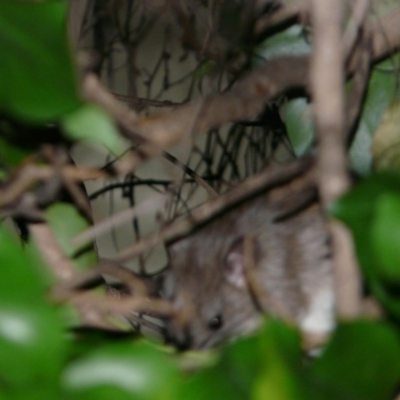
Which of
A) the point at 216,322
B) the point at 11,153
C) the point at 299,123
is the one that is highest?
the point at 11,153

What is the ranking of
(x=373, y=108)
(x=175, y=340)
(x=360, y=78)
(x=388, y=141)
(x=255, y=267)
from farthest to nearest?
(x=255, y=267) < (x=175, y=340) < (x=373, y=108) < (x=388, y=141) < (x=360, y=78)

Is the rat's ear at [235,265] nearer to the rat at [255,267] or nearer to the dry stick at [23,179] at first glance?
the rat at [255,267]

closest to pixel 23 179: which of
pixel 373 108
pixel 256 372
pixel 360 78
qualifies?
pixel 256 372

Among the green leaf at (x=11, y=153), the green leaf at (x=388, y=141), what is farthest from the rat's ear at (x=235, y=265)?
the green leaf at (x=11, y=153)

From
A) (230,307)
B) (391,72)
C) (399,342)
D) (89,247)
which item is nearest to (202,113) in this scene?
(89,247)

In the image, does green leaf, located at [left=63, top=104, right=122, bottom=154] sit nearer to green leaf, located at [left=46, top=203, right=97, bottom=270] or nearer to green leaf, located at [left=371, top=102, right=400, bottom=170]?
green leaf, located at [left=46, top=203, right=97, bottom=270]

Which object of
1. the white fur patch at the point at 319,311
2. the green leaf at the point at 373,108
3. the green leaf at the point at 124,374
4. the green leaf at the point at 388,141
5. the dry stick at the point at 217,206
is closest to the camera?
the green leaf at the point at 124,374

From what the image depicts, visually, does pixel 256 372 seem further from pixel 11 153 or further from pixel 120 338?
pixel 11 153

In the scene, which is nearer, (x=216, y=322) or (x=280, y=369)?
(x=280, y=369)
